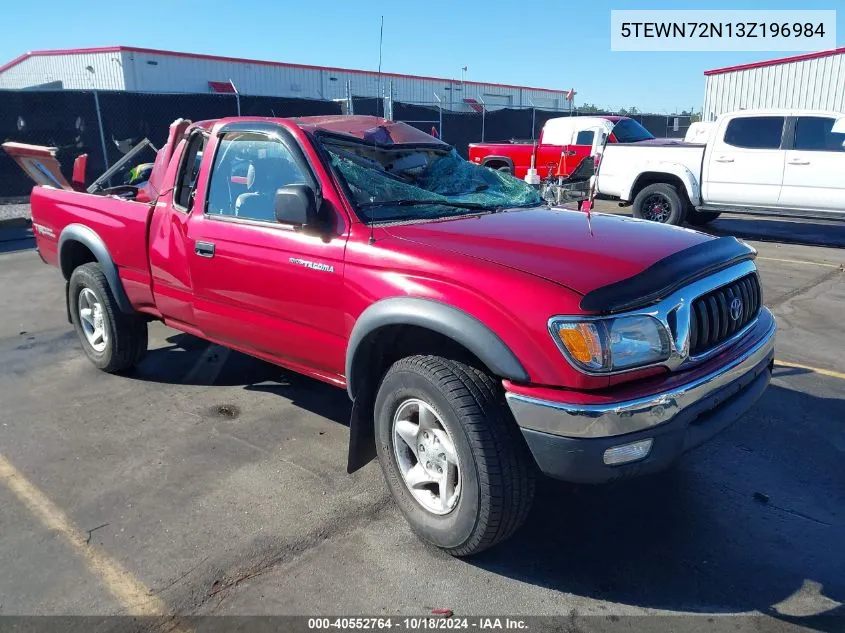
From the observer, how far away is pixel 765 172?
34.2 ft

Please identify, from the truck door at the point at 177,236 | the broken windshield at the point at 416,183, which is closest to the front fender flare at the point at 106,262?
the truck door at the point at 177,236

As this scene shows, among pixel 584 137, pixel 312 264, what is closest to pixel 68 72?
pixel 584 137

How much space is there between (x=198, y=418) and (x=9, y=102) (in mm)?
12802

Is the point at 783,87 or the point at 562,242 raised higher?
the point at 783,87

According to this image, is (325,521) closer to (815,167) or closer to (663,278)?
(663,278)

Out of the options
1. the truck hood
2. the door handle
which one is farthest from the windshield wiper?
the door handle

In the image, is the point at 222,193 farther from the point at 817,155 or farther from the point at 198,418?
the point at 817,155

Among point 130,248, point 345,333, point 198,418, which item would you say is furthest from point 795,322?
point 130,248

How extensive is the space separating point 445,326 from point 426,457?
2.19ft

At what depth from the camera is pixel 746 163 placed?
34.7 feet

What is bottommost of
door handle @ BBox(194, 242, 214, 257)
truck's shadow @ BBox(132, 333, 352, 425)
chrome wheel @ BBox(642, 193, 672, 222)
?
truck's shadow @ BBox(132, 333, 352, 425)

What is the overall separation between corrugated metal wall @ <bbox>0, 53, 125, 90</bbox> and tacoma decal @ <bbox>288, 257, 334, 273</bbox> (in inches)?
991

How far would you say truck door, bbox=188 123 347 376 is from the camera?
334cm

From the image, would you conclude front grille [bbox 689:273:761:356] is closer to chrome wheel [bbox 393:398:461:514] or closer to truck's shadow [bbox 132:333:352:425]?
chrome wheel [bbox 393:398:461:514]
